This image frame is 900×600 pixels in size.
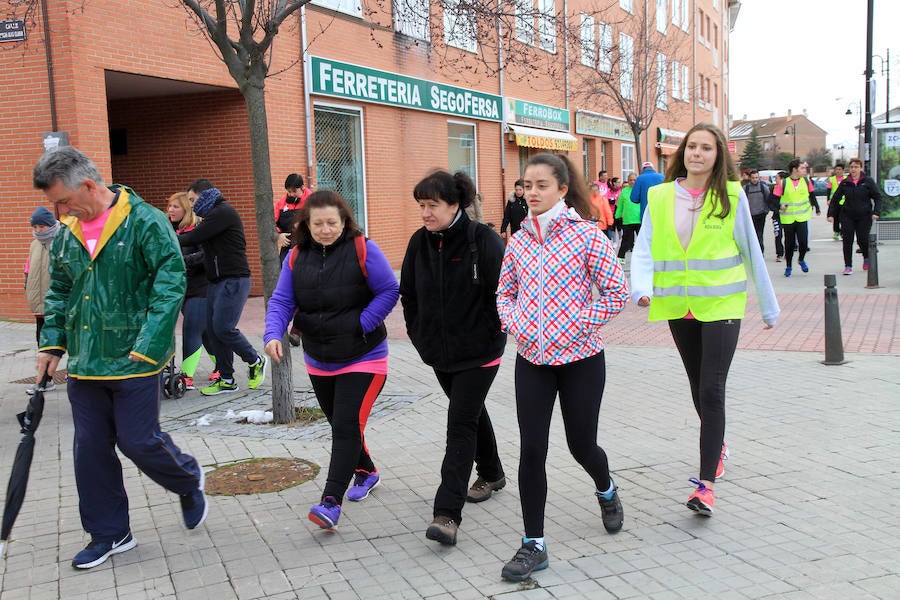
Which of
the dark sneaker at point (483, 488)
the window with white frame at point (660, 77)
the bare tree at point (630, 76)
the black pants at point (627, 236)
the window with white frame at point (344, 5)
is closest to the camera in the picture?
the dark sneaker at point (483, 488)

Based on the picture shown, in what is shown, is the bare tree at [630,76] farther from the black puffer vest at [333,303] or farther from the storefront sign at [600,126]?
the black puffer vest at [333,303]

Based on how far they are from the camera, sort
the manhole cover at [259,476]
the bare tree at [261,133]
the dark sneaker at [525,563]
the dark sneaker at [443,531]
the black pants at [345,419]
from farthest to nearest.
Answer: the bare tree at [261,133] → the manhole cover at [259,476] → the black pants at [345,419] → the dark sneaker at [443,531] → the dark sneaker at [525,563]

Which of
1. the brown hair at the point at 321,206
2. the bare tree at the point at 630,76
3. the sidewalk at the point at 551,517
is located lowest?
the sidewalk at the point at 551,517

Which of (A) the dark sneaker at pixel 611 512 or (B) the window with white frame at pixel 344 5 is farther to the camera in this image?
(B) the window with white frame at pixel 344 5

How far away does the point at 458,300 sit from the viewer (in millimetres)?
4070

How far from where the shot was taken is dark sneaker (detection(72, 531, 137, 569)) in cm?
390

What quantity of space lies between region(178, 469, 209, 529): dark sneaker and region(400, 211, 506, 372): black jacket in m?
1.32

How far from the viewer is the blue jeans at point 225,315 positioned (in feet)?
24.3

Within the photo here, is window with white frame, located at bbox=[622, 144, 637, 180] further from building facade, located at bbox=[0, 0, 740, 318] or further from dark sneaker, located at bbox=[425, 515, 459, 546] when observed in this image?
dark sneaker, located at bbox=[425, 515, 459, 546]

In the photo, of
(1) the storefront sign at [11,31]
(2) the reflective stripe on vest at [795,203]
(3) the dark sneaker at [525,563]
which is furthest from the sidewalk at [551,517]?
(2) the reflective stripe on vest at [795,203]

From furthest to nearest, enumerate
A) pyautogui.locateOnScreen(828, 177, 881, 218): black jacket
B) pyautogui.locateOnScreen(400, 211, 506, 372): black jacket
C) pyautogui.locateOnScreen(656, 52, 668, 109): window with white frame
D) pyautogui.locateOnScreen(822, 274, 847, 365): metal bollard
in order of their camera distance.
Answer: pyautogui.locateOnScreen(656, 52, 668, 109): window with white frame → pyautogui.locateOnScreen(828, 177, 881, 218): black jacket → pyautogui.locateOnScreen(822, 274, 847, 365): metal bollard → pyautogui.locateOnScreen(400, 211, 506, 372): black jacket

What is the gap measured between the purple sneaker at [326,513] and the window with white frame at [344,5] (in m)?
12.8

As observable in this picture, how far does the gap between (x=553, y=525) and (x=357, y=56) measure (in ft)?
44.5

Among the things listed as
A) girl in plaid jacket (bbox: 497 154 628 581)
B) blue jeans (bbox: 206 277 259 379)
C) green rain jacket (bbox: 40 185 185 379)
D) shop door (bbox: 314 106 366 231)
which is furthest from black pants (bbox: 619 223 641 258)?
green rain jacket (bbox: 40 185 185 379)
